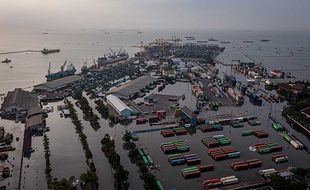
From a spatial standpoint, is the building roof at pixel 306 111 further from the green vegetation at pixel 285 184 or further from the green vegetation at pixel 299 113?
the green vegetation at pixel 285 184

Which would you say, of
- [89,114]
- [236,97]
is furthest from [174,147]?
[236,97]

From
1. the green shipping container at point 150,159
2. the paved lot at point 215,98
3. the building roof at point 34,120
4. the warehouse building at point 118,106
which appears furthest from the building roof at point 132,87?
the green shipping container at point 150,159

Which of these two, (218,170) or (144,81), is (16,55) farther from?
(218,170)

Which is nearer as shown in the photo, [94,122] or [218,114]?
[94,122]

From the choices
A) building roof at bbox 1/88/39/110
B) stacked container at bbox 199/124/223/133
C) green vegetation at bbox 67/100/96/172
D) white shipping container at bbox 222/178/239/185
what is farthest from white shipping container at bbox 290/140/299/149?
building roof at bbox 1/88/39/110

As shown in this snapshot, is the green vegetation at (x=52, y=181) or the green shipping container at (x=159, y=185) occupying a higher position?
the green vegetation at (x=52, y=181)

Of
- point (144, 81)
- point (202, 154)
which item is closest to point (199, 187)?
point (202, 154)

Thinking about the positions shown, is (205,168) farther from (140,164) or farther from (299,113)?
(299,113)
